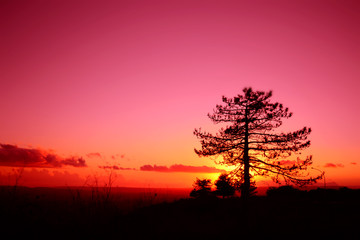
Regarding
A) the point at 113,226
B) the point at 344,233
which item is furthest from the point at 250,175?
the point at 113,226

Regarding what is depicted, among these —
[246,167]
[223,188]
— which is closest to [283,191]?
[246,167]

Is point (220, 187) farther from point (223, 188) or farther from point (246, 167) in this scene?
point (246, 167)

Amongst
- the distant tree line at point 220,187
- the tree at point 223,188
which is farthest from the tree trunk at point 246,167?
the tree at point 223,188

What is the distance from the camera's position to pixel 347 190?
17.8 m

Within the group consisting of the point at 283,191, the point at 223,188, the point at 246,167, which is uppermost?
the point at 246,167

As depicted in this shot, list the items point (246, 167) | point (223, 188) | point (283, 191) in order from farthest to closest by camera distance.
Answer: point (223, 188)
point (283, 191)
point (246, 167)

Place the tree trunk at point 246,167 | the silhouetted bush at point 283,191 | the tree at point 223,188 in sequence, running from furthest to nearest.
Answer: the tree at point 223,188 → the silhouetted bush at point 283,191 → the tree trunk at point 246,167

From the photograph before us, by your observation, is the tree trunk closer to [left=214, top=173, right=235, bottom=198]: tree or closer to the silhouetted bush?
the silhouetted bush

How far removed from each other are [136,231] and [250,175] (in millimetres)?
15615

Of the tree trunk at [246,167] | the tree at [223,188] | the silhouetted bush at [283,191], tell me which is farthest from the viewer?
the tree at [223,188]

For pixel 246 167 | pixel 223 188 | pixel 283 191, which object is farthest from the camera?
pixel 223 188

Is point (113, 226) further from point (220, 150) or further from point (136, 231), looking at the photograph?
point (220, 150)

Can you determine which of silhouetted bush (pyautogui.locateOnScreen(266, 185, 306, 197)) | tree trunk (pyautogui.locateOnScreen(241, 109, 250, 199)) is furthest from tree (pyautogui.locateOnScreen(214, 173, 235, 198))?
tree trunk (pyautogui.locateOnScreen(241, 109, 250, 199))

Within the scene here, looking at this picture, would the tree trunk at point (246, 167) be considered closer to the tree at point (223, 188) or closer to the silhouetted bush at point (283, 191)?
the silhouetted bush at point (283, 191)
